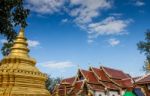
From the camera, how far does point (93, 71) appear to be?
38781mm

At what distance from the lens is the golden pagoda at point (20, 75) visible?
62.0 ft

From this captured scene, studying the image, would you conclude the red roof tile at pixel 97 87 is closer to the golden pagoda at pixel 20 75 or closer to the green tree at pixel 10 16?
the golden pagoda at pixel 20 75

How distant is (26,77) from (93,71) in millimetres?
20069

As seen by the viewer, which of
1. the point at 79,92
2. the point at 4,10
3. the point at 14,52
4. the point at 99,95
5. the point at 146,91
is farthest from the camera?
the point at 99,95

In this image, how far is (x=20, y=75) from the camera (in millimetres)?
19469

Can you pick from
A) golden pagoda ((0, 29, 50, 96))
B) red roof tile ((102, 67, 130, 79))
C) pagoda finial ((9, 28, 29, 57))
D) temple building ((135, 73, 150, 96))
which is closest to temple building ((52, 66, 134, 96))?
red roof tile ((102, 67, 130, 79))

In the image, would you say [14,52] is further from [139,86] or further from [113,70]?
[113,70]

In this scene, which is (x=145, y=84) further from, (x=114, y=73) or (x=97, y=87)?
(x=114, y=73)

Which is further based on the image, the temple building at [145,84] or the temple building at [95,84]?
the temple building at [95,84]

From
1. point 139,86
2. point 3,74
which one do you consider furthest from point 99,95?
point 3,74

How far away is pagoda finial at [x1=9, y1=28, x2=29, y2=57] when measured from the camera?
2139 centimetres

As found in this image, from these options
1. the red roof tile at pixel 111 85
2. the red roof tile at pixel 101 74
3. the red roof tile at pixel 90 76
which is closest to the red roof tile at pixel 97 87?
the red roof tile at pixel 90 76

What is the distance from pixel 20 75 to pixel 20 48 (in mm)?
2961

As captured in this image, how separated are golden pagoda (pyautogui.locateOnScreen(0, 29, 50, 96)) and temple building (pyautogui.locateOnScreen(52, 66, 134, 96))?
12.7 meters
